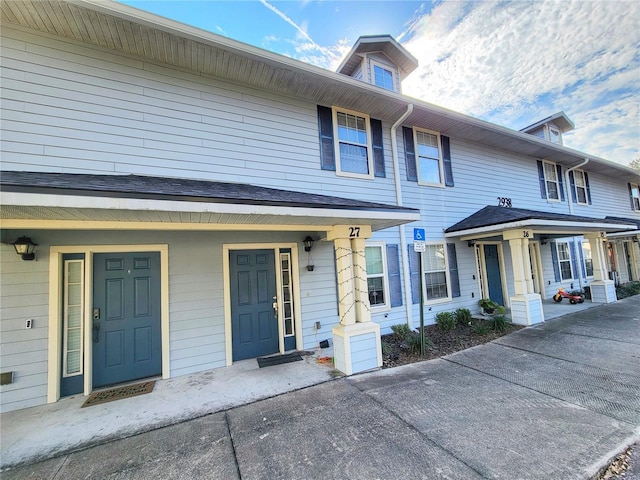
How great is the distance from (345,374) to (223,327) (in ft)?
7.31

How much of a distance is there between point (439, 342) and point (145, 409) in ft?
17.2

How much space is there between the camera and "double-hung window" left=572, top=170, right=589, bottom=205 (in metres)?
10.9

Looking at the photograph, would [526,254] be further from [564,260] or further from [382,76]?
[382,76]

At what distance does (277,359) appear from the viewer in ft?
15.7

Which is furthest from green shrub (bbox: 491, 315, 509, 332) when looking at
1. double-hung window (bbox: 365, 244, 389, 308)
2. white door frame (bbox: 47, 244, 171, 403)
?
white door frame (bbox: 47, 244, 171, 403)

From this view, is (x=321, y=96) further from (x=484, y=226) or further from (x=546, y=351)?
(x=546, y=351)

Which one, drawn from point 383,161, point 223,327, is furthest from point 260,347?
point 383,161

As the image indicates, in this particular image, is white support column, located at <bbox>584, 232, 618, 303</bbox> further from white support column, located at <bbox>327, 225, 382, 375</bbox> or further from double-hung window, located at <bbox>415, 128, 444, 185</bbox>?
white support column, located at <bbox>327, 225, 382, 375</bbox>

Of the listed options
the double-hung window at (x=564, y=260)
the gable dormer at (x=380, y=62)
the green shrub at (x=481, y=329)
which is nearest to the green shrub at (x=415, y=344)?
the green shrub at (x=481, y=329)

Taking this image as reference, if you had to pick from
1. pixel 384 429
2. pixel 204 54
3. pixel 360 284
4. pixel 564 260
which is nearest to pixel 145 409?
pixel 384 429

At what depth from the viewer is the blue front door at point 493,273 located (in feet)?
27.0

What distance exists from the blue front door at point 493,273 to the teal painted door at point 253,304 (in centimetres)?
685

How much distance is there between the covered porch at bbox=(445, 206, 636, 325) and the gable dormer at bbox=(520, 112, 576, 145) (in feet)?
14.6

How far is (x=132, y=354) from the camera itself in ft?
13.5
